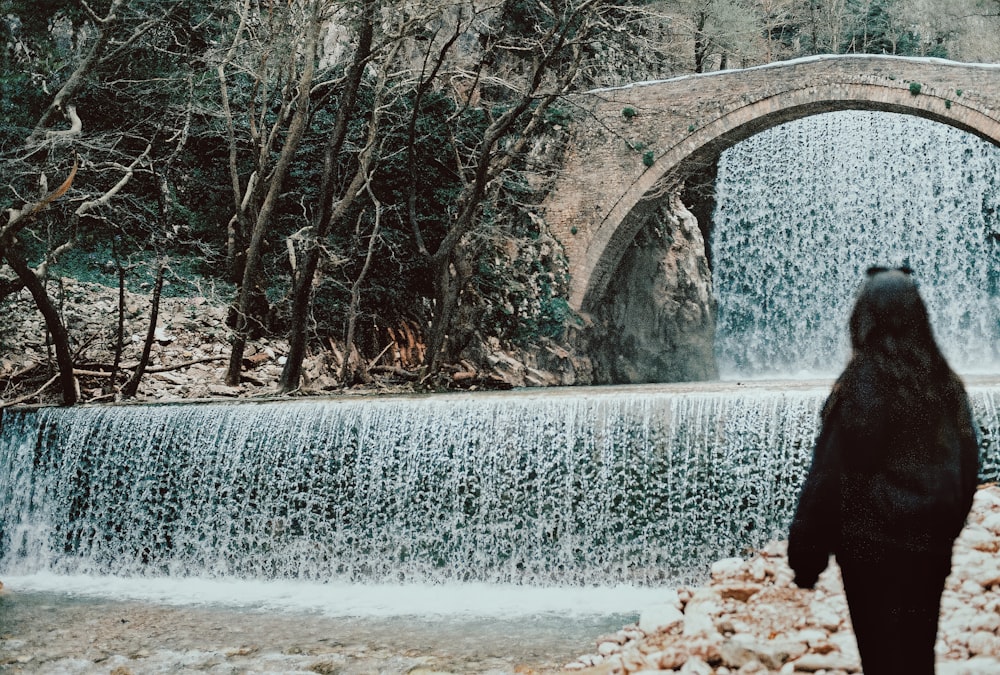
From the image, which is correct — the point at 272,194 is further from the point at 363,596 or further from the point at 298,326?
the point at 363,596

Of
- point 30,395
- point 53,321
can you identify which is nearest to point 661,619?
point 53,321

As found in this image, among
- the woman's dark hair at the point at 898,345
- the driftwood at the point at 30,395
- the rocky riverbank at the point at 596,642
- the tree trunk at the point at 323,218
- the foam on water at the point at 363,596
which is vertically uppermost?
the tree trunk at the point at 323,218

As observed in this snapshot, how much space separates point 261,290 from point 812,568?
10.2 metres

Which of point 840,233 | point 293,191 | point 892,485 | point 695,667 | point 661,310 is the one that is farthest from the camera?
point 661,310

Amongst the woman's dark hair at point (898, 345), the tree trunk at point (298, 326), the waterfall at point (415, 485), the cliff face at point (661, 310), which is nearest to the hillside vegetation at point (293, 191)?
the tree trunk at point (298, 326)

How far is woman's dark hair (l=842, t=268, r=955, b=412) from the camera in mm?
1656

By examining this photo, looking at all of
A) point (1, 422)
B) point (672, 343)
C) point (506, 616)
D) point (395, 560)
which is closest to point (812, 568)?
point (506, 616)

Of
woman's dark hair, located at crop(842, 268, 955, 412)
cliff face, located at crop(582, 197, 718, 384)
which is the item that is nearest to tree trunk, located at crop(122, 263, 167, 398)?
cliff face, located at crop(582, 197, 718, 384)

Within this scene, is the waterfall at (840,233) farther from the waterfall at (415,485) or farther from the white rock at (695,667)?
the white rock at (695,667)

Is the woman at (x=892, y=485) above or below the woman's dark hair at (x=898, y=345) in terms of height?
below

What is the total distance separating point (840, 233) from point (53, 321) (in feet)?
36.3

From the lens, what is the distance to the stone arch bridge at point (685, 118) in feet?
37.3

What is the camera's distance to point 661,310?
49.9 ft

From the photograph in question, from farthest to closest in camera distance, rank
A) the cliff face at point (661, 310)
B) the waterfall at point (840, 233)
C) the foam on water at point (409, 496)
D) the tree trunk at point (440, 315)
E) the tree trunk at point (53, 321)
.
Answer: the cliff face at point (661, 310), the waterfall at point (840, 233), the tree trunk at point (440, 315), the tree trunk at point (53, 321), the foam on water at point (409, 496)
